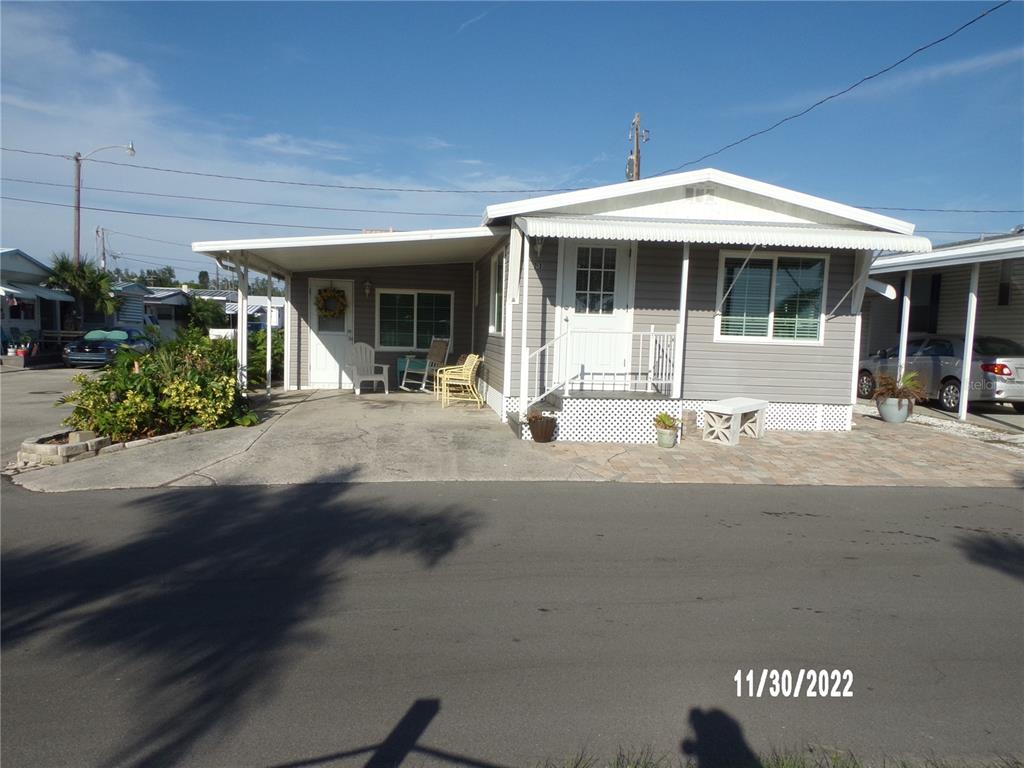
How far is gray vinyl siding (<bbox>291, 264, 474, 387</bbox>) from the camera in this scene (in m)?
14.7

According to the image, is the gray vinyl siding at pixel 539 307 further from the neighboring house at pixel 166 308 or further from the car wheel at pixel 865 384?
the neighboring house at pixel 166 308

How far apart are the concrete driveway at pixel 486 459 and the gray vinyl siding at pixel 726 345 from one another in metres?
0.81

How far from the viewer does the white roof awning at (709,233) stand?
9.32 meters

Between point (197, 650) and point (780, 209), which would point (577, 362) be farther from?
point (197, 650)

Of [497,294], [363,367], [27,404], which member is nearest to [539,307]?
[497,294]

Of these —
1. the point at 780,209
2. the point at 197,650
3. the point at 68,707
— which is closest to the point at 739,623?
the point at 197,650

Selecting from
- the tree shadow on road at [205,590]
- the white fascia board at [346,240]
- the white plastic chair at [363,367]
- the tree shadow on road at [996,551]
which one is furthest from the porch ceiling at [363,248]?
the tree shadow on road at [996,551]

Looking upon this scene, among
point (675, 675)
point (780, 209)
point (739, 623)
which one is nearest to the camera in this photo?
point (675, 675)

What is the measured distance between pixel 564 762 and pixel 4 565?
4.18m

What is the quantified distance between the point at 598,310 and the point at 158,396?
20.8 ft

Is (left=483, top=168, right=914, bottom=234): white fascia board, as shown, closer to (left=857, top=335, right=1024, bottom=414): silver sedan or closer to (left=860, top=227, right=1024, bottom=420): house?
(left=860, top=227, right=1024, bottom=420): house

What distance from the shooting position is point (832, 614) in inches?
168

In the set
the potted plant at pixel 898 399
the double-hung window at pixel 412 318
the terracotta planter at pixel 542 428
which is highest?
the double-hung window at pixel 412 318

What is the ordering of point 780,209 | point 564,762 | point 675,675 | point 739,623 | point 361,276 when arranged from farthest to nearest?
point 361,276
point 780,209
point 739,623
point 675,675
point 564,762
